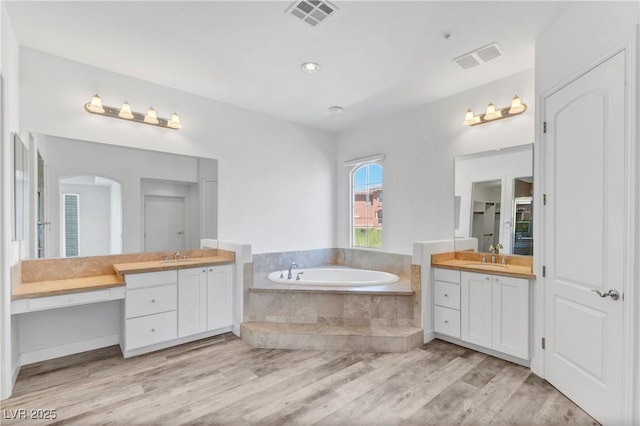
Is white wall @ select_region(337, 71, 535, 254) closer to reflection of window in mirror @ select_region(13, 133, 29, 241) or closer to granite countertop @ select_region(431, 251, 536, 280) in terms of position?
granite countertop @ select_region(431, 251, 536, 280)

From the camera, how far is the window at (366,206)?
4.67 m

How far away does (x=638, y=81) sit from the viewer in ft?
5.49

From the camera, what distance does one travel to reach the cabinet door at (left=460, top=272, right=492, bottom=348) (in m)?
2.84

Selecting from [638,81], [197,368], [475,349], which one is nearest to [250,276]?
[197,368]

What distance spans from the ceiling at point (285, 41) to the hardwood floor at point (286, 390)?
2774mm

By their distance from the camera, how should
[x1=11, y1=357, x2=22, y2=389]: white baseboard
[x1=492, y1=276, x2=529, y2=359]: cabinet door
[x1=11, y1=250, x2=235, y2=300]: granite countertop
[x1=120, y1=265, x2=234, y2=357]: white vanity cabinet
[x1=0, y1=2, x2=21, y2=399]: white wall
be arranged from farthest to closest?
1. [x1=120, y1=265, x2=234, y2=357]: white vanity cabinet
2. [x1=492, y1=276, x2=529, y2=359]: cabinet door
3. [x1=11, y1=250, x2=235, y2=300]: granite countertop
4. [x1=11, y1=357, x2=22, y2=389]: white baseboard
5. [x1=0, y1=2, x2=21, y2=399]: white wall

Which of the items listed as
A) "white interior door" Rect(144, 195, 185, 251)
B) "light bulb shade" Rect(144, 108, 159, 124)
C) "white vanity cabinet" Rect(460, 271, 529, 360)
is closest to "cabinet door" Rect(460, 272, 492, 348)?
"white vanity cabinet" Rect(460, 271, 529, 360)

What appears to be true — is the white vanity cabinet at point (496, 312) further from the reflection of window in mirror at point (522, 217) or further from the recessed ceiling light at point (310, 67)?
the recessed ceiling light at point (310, 67)

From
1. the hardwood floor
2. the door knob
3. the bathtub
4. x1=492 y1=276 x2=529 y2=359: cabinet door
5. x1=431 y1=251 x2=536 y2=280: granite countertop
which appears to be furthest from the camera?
the bathtub

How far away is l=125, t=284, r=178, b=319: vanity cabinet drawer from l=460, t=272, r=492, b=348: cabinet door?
113 inches

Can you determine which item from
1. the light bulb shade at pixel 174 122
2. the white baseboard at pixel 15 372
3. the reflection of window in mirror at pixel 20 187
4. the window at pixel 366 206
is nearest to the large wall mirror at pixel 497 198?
the window at pixel 366 206

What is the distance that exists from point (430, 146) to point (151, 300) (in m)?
3.61

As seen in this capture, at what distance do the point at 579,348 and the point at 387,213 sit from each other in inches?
105

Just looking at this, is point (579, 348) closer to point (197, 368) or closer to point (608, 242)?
point (608, 242)
